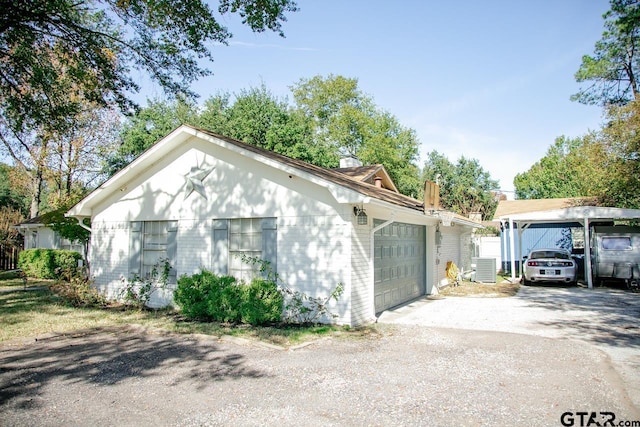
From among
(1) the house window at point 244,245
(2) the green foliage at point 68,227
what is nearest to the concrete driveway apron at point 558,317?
(1) the house window at point 244,245

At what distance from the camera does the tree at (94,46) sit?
10688mm

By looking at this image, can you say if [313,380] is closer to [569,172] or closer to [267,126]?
[267,126]

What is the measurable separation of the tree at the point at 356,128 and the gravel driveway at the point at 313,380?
32.2 meters

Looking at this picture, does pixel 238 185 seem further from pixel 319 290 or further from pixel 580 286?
pixel 580 286

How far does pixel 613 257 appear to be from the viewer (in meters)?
16.0

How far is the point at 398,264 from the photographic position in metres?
12.2

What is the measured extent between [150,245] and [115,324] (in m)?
3.06

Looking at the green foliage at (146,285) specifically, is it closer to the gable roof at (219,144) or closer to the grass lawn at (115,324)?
the grass lawn at (115,324)

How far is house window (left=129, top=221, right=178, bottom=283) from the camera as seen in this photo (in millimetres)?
11523

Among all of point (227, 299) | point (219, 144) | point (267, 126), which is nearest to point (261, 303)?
point (227, 299)

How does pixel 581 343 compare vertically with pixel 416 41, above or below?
below

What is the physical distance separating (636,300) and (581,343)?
289 inches

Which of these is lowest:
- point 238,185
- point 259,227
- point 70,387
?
point 70,387

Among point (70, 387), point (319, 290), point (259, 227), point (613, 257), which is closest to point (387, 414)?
point (70, 387)
